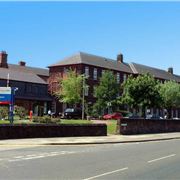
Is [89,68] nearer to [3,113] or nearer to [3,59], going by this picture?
[3,59]

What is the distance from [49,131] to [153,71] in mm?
82536

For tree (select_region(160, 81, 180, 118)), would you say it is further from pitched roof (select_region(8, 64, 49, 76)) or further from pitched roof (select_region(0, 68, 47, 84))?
pitched roof (select_region(8, 64, 49, 76))

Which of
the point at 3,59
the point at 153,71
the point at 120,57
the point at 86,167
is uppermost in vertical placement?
the point at 120,57

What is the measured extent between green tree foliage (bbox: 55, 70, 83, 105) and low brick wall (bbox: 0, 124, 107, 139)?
45.2m

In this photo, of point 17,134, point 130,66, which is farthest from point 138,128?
point 130,66

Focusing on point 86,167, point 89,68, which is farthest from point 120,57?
point 86,167

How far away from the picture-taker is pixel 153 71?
115188 millimetres

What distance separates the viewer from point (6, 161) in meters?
18.2

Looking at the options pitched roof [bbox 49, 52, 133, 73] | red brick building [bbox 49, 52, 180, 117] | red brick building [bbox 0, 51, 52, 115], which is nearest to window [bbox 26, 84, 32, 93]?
red brick building [bbox 0, 51, 52, 115]

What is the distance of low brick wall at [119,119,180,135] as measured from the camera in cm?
4378

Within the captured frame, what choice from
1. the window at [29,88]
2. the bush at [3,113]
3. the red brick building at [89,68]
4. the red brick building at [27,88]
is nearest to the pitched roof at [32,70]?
the red brick building at [89,68]

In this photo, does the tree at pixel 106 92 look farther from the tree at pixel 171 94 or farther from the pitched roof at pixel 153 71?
the pitched roof at pixel 153 71

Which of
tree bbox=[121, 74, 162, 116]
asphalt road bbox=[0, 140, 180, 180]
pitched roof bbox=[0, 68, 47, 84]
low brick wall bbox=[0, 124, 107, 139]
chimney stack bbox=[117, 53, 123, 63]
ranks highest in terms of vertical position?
chimney stack bbox=[117, 53, 123, 63]

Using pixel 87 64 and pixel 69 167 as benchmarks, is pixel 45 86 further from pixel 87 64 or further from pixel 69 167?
pixel 69 167
